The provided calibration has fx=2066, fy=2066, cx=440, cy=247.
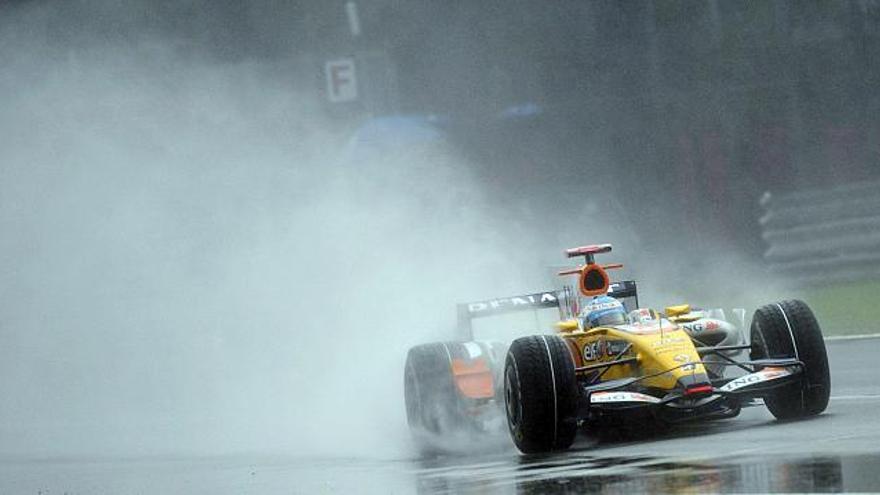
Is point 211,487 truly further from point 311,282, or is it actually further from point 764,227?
point 764,227

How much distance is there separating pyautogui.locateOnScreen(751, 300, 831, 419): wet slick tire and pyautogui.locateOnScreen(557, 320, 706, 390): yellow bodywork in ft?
1.97

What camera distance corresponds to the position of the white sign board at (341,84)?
34.8 metres

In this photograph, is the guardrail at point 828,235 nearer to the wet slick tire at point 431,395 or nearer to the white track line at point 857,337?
the white track line at point 857,337

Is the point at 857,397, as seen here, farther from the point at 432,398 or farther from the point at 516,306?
the point at 432,398

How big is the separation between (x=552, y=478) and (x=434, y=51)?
2496cm

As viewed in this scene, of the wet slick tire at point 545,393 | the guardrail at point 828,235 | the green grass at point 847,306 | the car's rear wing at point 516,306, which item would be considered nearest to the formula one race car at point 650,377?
the wet slick tire at point 545,393

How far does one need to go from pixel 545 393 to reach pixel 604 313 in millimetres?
1752

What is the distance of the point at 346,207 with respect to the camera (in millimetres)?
26594

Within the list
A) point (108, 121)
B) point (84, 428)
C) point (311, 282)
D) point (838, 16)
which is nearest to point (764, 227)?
point (838, 16)

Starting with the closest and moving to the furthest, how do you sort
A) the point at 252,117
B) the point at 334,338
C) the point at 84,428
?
1. the point at 84,428
2. the point at 334,338
3. the point at 252,117

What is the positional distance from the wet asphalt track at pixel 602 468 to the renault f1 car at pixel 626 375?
0.67 ft

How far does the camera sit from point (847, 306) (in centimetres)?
2441

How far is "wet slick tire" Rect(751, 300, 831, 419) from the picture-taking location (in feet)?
44.6

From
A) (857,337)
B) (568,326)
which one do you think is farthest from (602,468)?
(857,337)
